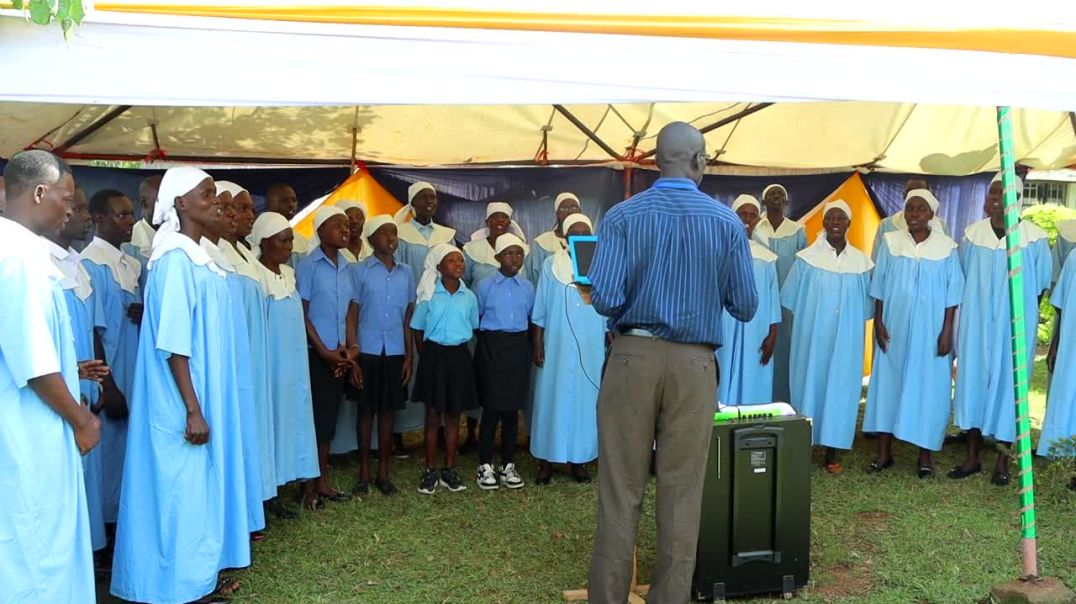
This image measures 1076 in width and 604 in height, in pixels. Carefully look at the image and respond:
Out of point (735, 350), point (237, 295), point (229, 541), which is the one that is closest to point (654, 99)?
point (237, 295)

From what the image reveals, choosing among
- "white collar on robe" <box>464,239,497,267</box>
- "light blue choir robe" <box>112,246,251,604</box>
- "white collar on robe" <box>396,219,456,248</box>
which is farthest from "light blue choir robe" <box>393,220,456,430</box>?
"light blue choir robe" <box>112,246,251,604</box>

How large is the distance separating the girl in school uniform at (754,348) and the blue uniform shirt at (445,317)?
2.04m

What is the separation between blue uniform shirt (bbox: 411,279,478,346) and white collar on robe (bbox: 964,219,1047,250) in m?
3.65

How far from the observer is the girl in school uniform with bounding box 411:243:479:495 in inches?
235

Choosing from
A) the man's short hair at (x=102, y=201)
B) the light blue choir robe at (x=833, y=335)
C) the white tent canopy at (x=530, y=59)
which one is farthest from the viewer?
the light blue choir robe at (x=833, y=335)

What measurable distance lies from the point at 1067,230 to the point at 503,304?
409 cm

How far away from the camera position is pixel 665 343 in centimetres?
346

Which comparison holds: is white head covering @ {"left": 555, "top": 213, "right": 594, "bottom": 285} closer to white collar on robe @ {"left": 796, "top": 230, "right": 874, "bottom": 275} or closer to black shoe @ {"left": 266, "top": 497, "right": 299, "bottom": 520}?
white collar on robe @ {"left": 796, "top": 230, "right": 874, "bottom": 275}

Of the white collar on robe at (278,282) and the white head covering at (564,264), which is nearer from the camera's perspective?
the white collar on robe at (278,282)

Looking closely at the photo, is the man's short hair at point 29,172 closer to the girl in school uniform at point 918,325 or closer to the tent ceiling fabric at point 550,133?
the tent ceiling fabric at point 550,133

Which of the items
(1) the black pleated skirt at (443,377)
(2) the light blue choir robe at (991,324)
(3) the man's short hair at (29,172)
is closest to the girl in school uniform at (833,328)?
(2) the light blue choir robe at (991,324)

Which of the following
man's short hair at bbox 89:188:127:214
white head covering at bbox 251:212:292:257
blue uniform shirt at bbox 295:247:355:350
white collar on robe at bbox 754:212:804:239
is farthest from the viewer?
white collar on robe at bbox 754:212:804:239

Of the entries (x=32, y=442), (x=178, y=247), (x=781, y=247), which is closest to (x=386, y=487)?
(x=178, y=247)

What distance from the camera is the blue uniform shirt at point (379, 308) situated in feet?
19.5
